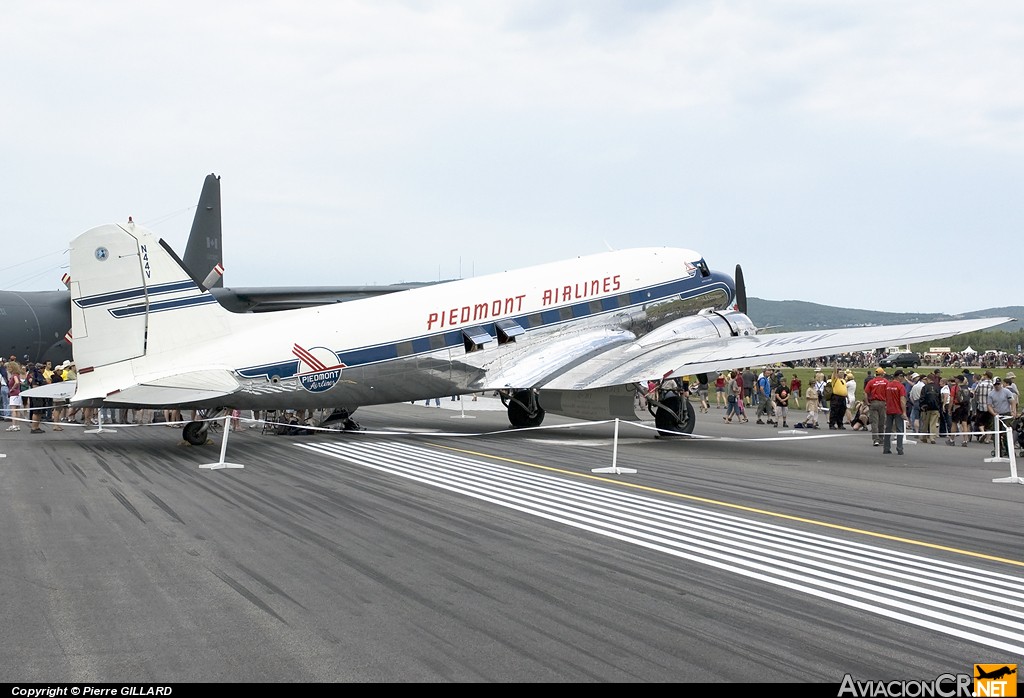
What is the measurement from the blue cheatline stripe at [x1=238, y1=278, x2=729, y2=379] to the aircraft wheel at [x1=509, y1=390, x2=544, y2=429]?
2.80 metres

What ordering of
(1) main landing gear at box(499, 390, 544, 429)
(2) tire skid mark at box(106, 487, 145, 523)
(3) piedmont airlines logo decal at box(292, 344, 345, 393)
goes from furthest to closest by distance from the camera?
(1) main landing gear at box(499, 390, 544, 429), (3) piedmont airlines logo decal at box(292, 344, 345, 393), (2) tire skid mark at box(106, 487, 145, 523)

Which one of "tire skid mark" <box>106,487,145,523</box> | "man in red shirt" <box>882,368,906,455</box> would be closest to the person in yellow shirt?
"man in red shirt" <box>882,368,906,455</box>

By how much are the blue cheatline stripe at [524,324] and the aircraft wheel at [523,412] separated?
9.18 feet

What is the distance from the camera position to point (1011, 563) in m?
9.55

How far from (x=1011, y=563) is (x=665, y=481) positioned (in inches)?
263

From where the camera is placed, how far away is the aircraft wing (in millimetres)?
20797

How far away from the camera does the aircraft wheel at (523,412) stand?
26484 mm

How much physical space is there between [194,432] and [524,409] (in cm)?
948

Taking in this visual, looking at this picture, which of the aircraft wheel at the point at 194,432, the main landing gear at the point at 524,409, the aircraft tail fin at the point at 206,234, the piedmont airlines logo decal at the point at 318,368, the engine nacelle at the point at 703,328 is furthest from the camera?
the aircraft tail fin at the point at 206,234

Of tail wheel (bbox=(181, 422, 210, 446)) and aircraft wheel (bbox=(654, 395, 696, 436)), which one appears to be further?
aircraft wheel (bbox=(654, 395, 696, 436))

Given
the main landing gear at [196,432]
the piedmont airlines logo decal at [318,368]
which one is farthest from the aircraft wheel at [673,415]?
the main landing gear at [196,432]

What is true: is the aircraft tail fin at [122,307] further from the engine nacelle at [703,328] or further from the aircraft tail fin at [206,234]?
the aircraft tail fin at [206,234]

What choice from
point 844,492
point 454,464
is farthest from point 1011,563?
point 454,464

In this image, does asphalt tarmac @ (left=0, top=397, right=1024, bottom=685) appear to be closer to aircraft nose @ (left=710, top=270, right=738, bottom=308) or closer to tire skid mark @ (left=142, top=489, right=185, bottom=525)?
tire skid mark @ (left=142, top=489, right=185, bottom=525)
